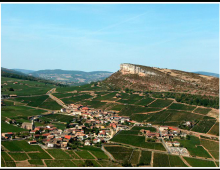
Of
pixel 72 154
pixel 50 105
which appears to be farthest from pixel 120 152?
pixel 50 105

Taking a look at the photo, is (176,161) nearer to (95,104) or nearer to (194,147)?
(194,147)

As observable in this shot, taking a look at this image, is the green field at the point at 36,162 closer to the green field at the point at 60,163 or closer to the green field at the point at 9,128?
the green field at the point at 60,163

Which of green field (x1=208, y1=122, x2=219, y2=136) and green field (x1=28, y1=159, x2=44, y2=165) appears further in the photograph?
green field (x1=208, y1=122, x2=219, y2=136)

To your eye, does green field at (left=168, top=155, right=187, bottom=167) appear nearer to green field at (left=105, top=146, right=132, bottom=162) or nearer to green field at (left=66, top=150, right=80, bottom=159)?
green field at (left=105, top=146, right=132, bottom=162)

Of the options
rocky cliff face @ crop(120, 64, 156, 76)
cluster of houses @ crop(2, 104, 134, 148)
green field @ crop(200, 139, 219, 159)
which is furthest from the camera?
rocky cliff face @ crop(120, 64, 156, 76)

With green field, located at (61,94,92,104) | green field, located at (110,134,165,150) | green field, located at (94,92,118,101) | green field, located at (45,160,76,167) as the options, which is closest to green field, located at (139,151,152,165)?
green field, located at (110,134,165,150)

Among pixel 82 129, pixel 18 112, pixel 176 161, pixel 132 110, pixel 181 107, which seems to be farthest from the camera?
pixel 132 110

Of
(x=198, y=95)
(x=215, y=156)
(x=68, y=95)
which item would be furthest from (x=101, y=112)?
(x=215, y=156)

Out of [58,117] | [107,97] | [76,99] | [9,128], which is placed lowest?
[9,128]
